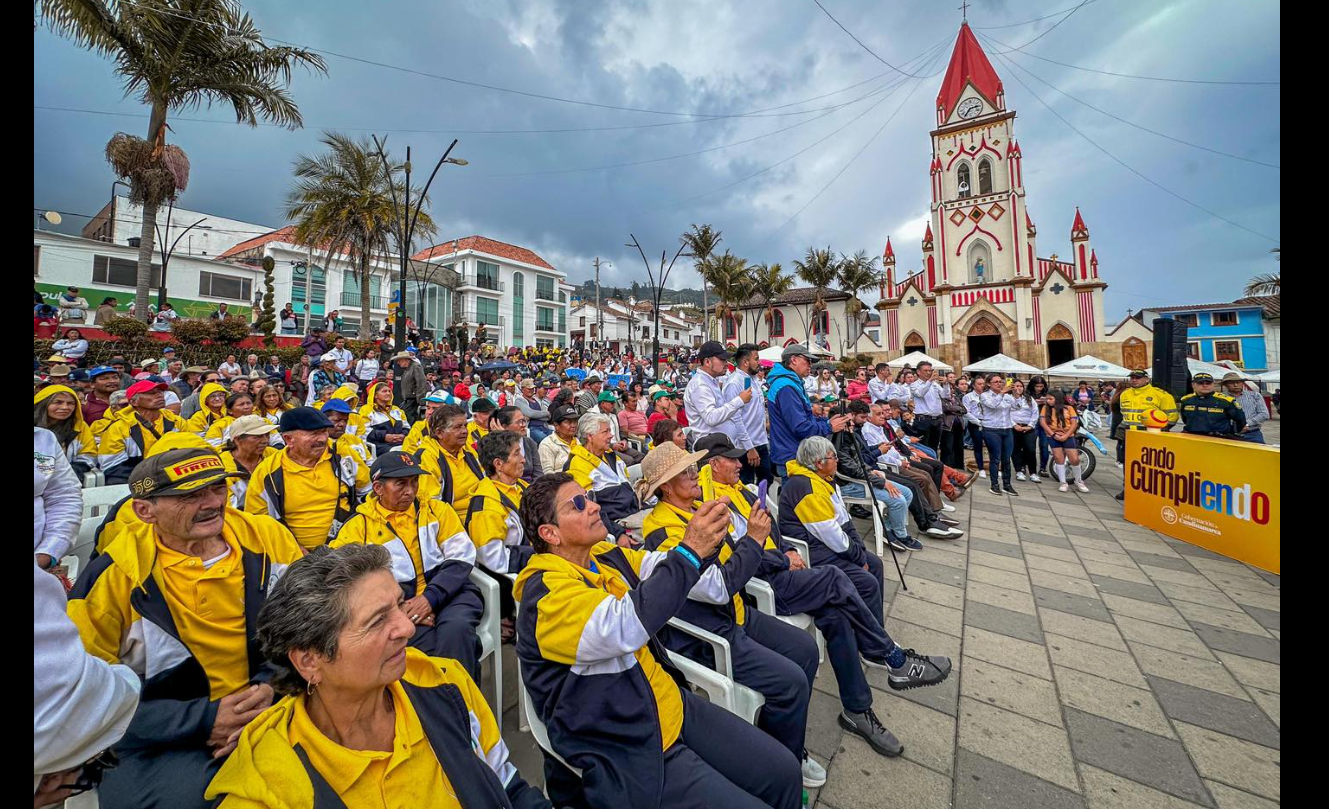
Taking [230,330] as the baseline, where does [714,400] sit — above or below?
below

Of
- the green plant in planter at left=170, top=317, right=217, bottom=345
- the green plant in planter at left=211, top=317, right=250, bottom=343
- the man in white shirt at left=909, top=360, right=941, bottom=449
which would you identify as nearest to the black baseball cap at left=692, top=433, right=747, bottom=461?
the man in white shirt at left=909, top=360, right=941, bottom=449

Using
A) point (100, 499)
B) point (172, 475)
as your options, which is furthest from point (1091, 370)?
point (100, 499)

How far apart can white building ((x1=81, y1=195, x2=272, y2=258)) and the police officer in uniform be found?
41451mm

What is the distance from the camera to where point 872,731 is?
8.45 feet

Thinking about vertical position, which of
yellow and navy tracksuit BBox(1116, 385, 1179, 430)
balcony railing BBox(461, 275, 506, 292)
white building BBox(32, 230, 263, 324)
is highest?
balcony railing BBox(461, 275, 506, 292)

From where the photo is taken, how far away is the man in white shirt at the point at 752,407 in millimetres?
5102

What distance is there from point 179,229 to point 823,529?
47757 mm

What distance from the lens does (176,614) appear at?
6.06ft

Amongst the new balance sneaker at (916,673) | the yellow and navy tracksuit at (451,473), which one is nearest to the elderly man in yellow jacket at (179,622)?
the yellow and navy tracksuit at (451,473)

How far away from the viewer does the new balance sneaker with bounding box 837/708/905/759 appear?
8.18 ft

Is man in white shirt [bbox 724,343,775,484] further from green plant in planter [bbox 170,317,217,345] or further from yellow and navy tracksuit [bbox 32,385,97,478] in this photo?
green plant in planter [bbox 170,317,217,345]

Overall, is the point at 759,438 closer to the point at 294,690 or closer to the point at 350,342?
the point at 294,690

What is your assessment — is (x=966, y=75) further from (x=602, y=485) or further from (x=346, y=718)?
(x=346, y=718)

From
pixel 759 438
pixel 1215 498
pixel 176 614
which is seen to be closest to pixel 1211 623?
pixel 1215 498
